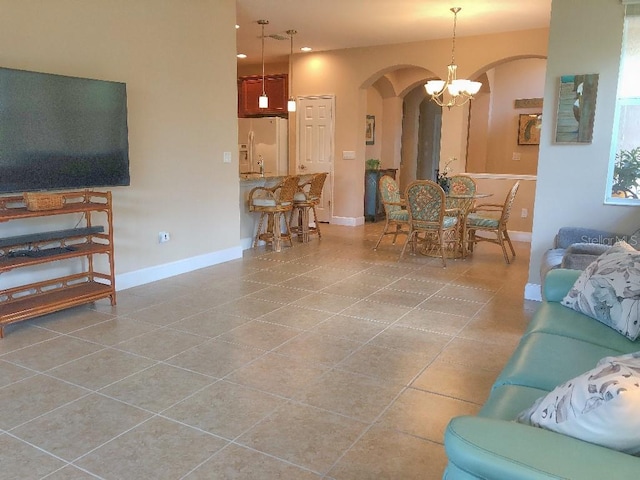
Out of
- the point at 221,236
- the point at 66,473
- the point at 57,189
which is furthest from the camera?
the point at 221,236

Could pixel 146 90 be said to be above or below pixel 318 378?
above

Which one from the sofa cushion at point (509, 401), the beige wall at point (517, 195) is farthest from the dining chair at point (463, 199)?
the sofa cushion at point (509, 401)

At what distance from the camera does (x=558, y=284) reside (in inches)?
110

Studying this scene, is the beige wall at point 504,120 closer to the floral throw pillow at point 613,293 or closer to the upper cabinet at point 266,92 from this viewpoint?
the upper cabinet at point 266,92

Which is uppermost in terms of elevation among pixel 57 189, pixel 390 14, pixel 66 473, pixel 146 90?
pixel 390 14

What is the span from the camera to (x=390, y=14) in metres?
5.96

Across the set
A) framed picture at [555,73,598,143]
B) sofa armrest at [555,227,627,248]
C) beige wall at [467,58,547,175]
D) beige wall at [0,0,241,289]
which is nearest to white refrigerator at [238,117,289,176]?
beige wall at [0,0,241,289]

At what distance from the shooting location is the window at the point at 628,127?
3721 millimetres

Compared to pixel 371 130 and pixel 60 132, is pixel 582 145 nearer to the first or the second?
pixel 60 132

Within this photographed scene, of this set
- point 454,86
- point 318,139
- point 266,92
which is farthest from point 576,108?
point 266,92

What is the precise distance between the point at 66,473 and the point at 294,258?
4105mm

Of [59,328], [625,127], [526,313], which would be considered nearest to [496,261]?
[526,313]

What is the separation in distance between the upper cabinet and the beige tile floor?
5114 millimetres

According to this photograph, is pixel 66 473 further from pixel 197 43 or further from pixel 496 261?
pixel 496 261
